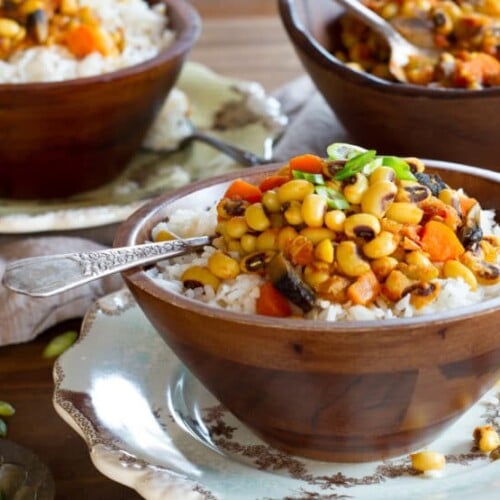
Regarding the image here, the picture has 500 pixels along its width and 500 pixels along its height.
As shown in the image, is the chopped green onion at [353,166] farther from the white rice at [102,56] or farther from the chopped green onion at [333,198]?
the white rice at [102,56]

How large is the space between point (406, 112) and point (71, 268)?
0.97m

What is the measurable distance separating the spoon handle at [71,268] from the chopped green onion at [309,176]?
0.21 meters

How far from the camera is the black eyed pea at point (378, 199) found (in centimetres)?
151

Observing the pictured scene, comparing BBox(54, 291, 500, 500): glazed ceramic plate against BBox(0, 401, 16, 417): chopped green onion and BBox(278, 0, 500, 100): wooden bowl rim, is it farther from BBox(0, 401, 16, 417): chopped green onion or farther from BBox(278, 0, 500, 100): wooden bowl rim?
BBox(278, 0, 500, 100): wooden bowl rim

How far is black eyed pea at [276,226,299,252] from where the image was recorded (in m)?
1.54

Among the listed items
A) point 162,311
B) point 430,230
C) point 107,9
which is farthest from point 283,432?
point 107,9

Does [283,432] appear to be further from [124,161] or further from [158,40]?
[158,40]

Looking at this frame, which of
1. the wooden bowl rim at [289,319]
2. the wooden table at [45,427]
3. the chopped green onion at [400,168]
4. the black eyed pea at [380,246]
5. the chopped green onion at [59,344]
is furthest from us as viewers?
the chopped green onion at [59,344]

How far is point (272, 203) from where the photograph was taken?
5.16 feet

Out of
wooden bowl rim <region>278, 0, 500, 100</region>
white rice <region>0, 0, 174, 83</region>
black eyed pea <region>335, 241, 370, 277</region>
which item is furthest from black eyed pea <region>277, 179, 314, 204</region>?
white rice <region>0, 0, 174, 83</region>

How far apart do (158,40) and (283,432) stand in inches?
59.8

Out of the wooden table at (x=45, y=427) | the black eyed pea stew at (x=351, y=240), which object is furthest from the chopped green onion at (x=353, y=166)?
the wooden table at (x=45, y=427)

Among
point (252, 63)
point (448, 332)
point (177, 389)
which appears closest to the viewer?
point (448, 332)

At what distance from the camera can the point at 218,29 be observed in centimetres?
395
